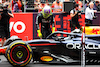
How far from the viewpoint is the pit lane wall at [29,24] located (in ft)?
39.5

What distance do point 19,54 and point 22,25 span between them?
535cm

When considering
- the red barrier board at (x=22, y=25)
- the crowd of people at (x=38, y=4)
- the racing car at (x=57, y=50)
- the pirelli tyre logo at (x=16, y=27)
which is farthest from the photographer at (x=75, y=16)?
the racing car at (x=57, y=50)

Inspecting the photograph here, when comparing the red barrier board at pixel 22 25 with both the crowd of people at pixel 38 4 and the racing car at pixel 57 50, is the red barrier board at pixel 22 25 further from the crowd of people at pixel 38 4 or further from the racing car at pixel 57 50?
the racing car at pixel 57 50

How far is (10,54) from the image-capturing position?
6770 millimetres

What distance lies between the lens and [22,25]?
1211cm

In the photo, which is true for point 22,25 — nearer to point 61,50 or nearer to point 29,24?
point 29,24

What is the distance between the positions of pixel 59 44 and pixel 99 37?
1.12 m

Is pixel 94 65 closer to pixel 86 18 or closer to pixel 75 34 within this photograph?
pixel 75 34

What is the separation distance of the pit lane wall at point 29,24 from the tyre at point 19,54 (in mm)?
5152

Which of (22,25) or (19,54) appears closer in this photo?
(19,54)

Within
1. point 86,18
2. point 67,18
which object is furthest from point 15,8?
point 86,18

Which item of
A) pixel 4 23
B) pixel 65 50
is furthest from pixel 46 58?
pixel 4 23

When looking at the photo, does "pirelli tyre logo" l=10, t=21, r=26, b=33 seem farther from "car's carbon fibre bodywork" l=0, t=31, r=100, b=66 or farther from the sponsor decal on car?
the sponsor decal on car

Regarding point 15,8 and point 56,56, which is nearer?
point 56,56
